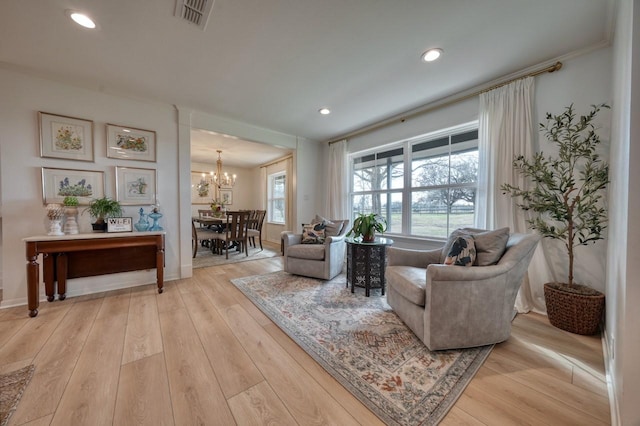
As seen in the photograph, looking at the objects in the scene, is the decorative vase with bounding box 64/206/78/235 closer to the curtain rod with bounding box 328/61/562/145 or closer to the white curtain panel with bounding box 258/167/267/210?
the curtain rod with bounding box 328/61/562/145

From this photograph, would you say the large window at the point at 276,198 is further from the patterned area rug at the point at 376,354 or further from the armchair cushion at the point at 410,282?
the armchair cushion at the point at 410,282

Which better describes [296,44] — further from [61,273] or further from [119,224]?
[61,273]

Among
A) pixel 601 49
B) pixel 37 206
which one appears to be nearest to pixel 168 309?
pixel 37 206

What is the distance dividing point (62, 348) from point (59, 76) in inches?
107

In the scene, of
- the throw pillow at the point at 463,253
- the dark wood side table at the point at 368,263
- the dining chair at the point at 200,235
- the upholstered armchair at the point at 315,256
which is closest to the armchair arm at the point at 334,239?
the upholstered armchair at the point at 315,256

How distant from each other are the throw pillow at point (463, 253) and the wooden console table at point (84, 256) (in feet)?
10.2

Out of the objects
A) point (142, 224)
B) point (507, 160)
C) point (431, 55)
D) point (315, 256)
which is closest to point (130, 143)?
point (142, 224)

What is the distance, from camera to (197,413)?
3.65 ft

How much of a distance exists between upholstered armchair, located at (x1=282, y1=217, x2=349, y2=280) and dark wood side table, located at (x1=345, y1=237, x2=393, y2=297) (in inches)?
16.8

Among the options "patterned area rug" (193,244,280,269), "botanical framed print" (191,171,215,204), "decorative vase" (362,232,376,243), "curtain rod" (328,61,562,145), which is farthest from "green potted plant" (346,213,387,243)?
"botanical framed print" (191,171,215,204)

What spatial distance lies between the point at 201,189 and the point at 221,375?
6.10 metres

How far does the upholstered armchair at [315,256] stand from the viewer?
2.99m

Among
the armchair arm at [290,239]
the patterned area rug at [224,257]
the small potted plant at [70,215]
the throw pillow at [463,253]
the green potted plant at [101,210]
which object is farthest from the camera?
the patterned area rug at [224,257]

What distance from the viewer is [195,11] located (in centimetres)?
160
